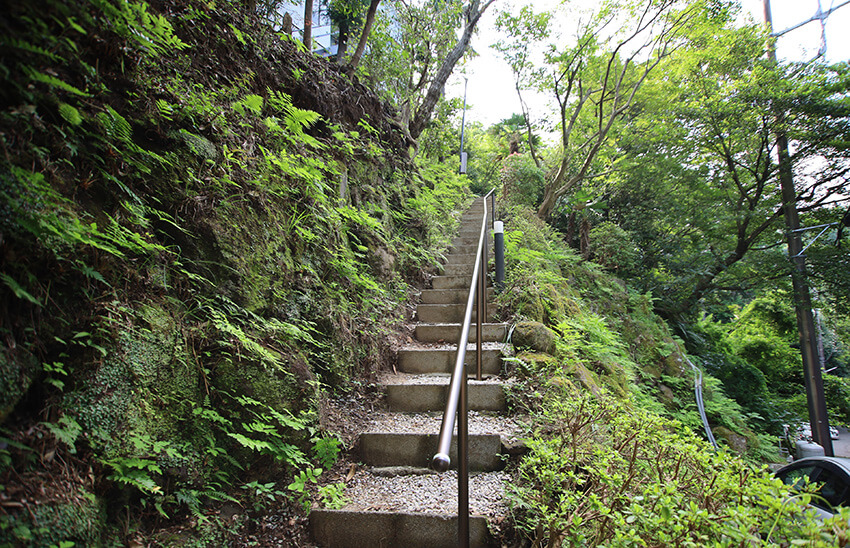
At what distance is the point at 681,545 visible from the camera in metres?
1.30

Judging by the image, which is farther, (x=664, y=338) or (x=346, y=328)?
(x=664, y=338)

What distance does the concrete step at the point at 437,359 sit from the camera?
3381 millimetres

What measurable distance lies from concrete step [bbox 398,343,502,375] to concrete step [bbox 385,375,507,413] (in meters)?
0.28

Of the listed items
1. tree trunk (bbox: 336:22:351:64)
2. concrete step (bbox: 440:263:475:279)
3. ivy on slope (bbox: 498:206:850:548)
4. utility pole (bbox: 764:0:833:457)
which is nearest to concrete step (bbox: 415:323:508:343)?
ivy on slope (bbox: 498:206:850:548)

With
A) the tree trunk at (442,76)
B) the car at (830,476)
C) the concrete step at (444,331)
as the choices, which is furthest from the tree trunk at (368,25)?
the car at (830,476)

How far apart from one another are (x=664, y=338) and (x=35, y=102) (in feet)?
31.3

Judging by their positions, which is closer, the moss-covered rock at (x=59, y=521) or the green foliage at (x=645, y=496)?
the moss-covered rock at (x=59, y=521)

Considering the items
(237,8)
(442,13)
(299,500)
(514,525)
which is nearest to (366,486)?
(299,500)

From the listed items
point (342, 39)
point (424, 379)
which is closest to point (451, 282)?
point (424, 379)

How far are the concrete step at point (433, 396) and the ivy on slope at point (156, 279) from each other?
346mm

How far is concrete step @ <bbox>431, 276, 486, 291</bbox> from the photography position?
5.13 meters

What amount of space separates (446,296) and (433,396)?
75.6 inches

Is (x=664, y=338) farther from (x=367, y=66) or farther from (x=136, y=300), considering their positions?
(x=136, y=300)

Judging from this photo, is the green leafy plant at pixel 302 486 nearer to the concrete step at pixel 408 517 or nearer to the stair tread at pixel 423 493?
the concrete step at pixel 408 517
